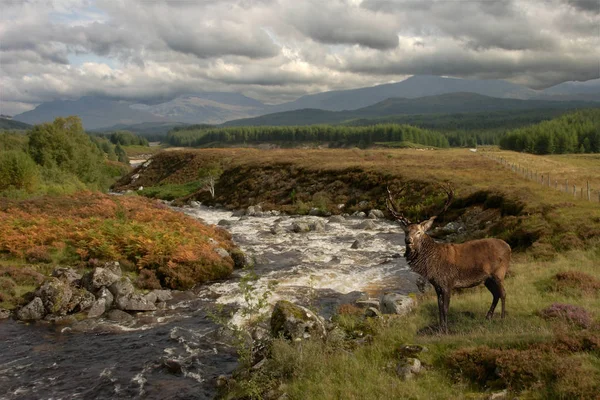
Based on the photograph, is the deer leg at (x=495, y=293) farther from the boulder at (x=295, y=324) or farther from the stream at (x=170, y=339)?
the stream at (x=170, y=339)

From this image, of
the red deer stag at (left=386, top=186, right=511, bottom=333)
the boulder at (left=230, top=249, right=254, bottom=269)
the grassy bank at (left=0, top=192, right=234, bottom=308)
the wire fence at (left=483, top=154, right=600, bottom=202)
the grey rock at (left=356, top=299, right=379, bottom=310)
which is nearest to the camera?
the red deer stag at (left=386, top=186, right=511, bottom=333)

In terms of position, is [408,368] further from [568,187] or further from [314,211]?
[568,187]

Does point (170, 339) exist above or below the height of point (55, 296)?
below

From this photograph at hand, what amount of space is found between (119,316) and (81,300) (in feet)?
7.94

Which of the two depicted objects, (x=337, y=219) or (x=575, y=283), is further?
(x=337, y=219)

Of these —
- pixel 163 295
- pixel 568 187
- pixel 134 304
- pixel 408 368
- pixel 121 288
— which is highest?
pixel 408 368

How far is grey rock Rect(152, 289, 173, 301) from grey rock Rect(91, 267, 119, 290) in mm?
2253

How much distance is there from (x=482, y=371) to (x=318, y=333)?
530cm

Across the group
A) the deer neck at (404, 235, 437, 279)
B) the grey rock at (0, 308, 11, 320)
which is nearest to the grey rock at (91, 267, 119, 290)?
the grey rock at (0, 308, 11, 320)

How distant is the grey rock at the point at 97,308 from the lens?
2016 centimetres

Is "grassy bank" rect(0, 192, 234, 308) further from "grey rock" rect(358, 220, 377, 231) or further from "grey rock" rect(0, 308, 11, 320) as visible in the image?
"grey rock" rect(358, 220, 377, 231)

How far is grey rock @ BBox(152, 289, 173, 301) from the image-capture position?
2249 centimetres

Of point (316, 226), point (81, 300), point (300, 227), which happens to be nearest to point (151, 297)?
point (81, 300)

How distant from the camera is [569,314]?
12.1 meters
